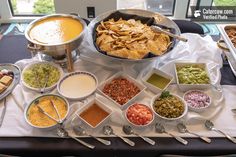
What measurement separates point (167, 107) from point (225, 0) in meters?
1.97

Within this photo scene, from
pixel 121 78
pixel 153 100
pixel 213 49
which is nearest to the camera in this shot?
pixel 153 100

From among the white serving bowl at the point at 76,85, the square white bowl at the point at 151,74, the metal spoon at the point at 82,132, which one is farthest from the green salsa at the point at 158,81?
the metal spoon at the point at 82,132

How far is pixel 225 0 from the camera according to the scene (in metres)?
2.69

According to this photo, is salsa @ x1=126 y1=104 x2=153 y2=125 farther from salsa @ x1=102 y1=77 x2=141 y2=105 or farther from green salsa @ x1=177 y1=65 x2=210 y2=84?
green salsa @ x1=177 y1=65 x2=210 y2=84

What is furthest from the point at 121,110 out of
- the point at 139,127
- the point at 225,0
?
the point at 225,0

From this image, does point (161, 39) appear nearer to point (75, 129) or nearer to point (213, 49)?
point (213, 49)

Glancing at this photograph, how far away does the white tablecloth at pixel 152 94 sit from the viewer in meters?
1.11

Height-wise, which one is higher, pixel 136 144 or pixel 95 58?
pixel 95 58

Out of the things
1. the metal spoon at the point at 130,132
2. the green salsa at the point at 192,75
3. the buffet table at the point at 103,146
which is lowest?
the buffet table at the point at 103,146

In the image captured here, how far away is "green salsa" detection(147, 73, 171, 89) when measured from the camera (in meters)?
1.25

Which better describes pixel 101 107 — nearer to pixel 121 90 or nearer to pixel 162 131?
pixel 121 90

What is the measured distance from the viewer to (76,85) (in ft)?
4.12

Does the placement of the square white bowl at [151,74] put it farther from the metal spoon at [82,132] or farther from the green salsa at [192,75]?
the metal spoon at [82,132]

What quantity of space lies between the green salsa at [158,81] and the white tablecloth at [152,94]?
0.11ft
